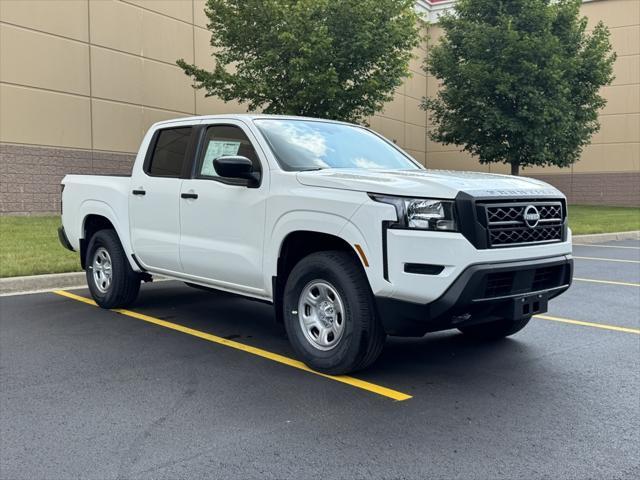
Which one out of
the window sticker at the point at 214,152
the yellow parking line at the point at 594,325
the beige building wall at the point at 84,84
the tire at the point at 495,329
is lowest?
the yellow parking line at the point at 594,325

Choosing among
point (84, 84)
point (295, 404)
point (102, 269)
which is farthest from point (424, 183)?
point (84, 84)

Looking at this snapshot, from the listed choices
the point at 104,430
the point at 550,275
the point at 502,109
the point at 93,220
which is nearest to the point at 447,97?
the point at 502,109

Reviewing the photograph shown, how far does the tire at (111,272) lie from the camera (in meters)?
7.02

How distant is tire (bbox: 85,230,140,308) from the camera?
23.0 feet

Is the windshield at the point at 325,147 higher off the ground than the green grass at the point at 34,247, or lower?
higher

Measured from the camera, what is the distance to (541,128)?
880 inches

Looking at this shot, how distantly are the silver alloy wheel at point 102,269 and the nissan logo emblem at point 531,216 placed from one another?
15.0 feet

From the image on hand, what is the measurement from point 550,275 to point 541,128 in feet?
62.0

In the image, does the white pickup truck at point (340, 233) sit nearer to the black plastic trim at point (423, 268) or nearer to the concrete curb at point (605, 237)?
the black plastic trim at point (423, 268)

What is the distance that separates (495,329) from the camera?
5.85 metres

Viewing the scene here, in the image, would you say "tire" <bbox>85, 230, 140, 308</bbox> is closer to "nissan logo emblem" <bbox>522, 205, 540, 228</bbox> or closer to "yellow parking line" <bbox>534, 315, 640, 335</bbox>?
"nissan logo emblem" <bbox>522, 205, 540, 228</bbox>

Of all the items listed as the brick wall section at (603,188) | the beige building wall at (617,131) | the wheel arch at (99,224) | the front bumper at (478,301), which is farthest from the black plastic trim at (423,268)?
the beige building wall at (617,131)

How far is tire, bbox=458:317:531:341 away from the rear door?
2.81m

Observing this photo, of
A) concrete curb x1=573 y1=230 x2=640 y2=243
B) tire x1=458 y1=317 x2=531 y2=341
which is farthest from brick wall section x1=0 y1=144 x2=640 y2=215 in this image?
tire x1=458 y1=317 x2=531 y2=341
